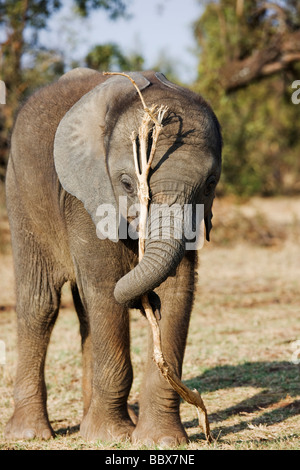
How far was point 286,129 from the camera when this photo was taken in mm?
25266

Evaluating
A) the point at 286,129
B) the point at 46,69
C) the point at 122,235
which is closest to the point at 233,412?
the point at 122,235

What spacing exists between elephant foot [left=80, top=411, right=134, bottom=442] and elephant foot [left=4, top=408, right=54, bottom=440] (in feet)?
1.30

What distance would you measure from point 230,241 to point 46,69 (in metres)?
5.27

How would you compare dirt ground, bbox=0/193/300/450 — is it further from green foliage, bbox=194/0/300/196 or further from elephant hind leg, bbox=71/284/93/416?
green foliage, bbox=194/0/300/196

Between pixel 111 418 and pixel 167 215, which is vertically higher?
pixel 167 215

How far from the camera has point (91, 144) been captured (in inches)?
177

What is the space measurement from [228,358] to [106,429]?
7.67 feet

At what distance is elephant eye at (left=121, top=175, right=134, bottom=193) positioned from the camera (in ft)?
13.9

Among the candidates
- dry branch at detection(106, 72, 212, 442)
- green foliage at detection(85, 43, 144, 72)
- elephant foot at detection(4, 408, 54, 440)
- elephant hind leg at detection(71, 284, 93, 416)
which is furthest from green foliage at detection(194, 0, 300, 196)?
dry branch at detection(106, 72, 212, 442)

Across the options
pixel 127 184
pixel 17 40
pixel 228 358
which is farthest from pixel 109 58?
pixel 127 184

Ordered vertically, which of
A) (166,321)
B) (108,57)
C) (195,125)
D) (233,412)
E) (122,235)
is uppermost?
(108,57)

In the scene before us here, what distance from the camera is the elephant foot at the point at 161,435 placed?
14.7 ft

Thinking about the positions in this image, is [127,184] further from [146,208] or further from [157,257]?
[157,257]

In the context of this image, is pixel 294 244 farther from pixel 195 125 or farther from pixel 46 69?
pixel 195 125
